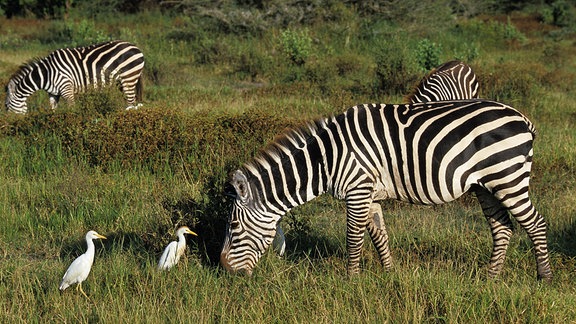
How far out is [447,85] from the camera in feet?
35.4

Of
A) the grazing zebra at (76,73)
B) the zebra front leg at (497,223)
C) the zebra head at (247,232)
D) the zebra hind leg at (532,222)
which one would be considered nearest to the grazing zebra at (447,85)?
the zebra front leg at (497,223)

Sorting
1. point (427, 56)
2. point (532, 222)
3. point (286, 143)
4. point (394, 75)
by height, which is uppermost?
point (286, 143)

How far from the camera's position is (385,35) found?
826 inches

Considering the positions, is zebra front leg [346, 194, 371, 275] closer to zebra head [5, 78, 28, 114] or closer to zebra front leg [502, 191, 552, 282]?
zebra front leg [502, 191, 552, 282]

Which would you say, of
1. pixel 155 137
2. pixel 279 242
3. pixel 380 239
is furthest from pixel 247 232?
pixel 155 137

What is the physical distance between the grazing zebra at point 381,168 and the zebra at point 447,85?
3.75 meters

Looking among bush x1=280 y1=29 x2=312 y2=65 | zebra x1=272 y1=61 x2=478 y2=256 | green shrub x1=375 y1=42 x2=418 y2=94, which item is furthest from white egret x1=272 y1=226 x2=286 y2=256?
bush x1=280 y1=29 x2=312 y2=65

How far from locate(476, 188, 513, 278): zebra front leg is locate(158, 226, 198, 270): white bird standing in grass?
240 cm

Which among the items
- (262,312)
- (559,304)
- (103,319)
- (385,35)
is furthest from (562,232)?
(385,35)

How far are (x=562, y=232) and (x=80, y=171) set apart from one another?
207 inches

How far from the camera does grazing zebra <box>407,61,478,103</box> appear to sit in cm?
1024

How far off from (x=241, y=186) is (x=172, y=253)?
29.6 inches

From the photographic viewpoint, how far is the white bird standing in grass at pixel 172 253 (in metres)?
5.71

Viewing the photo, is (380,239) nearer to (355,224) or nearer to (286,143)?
(355,224)
